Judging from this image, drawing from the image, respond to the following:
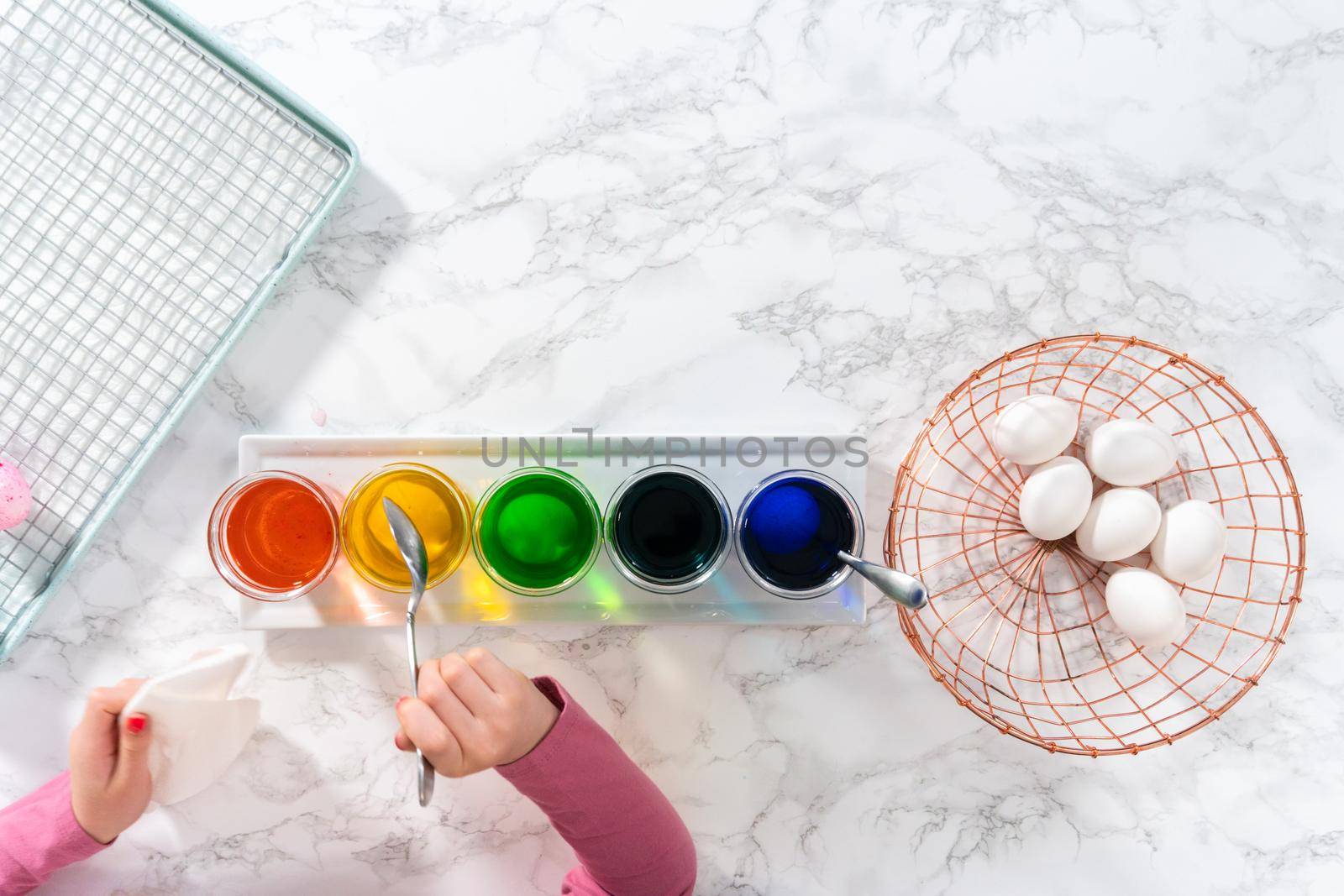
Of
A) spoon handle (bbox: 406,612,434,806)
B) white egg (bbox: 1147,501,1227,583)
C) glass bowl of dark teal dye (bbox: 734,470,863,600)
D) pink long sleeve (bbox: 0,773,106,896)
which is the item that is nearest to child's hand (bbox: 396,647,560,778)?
spoon handle (bbox: 406,612,434,806)

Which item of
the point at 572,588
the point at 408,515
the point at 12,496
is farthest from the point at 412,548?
the point at 12,496

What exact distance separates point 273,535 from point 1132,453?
75 cm

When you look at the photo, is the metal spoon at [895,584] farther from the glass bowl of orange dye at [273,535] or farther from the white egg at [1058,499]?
the glass bowl of orange dye at [273,535]

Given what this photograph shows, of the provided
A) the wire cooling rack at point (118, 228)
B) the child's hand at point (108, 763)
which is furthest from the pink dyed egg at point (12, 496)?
the child's hand at point (108, 763)

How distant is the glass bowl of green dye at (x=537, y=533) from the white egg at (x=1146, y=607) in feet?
1.57

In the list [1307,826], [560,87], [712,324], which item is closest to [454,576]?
[712,324]

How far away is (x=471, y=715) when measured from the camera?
67cm

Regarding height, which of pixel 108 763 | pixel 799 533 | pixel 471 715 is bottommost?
pixel 108 763

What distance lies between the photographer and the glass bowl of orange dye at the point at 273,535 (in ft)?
2.30

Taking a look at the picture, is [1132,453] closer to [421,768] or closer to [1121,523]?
[1121,523]

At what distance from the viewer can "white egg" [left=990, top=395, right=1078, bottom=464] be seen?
730 mm

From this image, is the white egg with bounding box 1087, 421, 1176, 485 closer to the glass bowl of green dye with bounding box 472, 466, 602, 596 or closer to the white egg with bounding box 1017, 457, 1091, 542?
Answer: the white egg with bounding box 1017, 457, 1091, 542

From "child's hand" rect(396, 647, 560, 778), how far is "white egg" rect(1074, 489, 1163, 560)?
0.51 metres

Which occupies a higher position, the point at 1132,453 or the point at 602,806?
the point at 1132,453
